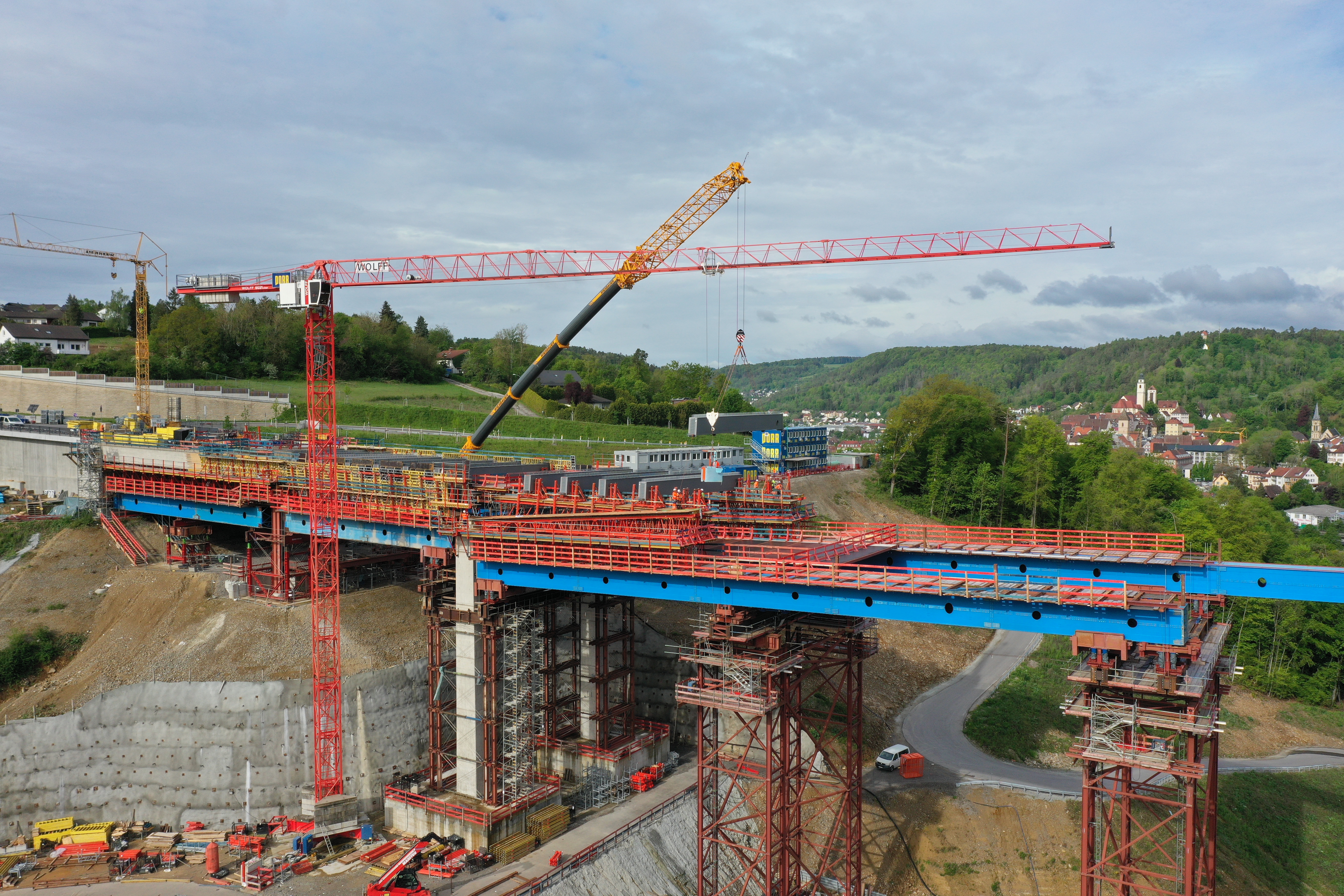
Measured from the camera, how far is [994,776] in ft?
136

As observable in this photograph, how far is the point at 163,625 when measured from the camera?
4606 centimetres

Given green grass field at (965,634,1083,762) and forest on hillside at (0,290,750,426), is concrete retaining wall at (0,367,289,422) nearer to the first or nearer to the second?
forest on hillside at (0,290,750,426)

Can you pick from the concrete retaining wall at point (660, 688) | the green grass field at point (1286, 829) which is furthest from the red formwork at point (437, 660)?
the green grass field at point (1286, 829)

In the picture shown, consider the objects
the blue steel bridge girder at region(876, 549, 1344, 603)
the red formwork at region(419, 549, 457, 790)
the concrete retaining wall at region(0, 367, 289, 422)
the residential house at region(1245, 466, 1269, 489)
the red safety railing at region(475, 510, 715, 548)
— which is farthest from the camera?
the residential house at region(1245, 466, 1269, 489)

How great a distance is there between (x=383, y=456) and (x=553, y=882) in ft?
120

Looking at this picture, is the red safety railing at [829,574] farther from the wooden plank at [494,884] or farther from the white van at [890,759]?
the white van at [890,759]

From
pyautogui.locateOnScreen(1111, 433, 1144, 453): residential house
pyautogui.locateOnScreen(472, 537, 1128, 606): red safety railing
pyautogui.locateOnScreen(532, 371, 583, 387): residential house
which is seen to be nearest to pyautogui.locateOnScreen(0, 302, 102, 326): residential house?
pyautogui.locateOnScreen(532, 371, 583, 387): residential house

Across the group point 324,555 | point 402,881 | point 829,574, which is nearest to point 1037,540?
point 829,574

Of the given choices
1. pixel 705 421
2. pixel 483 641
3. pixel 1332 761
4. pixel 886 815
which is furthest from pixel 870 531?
pixel 705 421

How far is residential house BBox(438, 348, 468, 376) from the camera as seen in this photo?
485ft

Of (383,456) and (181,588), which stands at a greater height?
(383,456)

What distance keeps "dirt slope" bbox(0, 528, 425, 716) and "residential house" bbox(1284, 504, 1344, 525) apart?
12229cm

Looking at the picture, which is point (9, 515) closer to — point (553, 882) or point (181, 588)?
point (181, 588)

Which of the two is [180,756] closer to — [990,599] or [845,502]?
[990,599]
